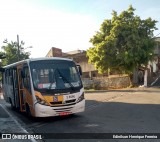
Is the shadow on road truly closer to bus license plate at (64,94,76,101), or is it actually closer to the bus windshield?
bus license plate at (64,94,76,101)

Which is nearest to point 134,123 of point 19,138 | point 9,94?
point 19,138

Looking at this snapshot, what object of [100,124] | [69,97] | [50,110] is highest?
[69,97]

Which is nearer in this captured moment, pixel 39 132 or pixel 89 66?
pixel 39 132

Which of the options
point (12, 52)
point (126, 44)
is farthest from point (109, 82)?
point (12, 52)

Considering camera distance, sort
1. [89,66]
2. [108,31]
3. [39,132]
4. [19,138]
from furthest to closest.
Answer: [89,66]
[108,31]
[39,132]
[19,138]

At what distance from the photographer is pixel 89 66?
5262 cm

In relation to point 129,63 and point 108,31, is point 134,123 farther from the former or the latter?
point 108,31

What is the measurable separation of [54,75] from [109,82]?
28.4 meters

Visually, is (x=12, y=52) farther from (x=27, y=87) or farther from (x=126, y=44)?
(x=27, y=87)

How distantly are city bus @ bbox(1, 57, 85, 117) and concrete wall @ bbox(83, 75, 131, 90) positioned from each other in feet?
84.8

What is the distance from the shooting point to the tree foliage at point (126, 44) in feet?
117

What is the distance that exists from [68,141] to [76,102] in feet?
13.4

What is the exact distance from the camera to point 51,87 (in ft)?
42.4

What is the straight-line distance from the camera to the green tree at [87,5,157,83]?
117ft
